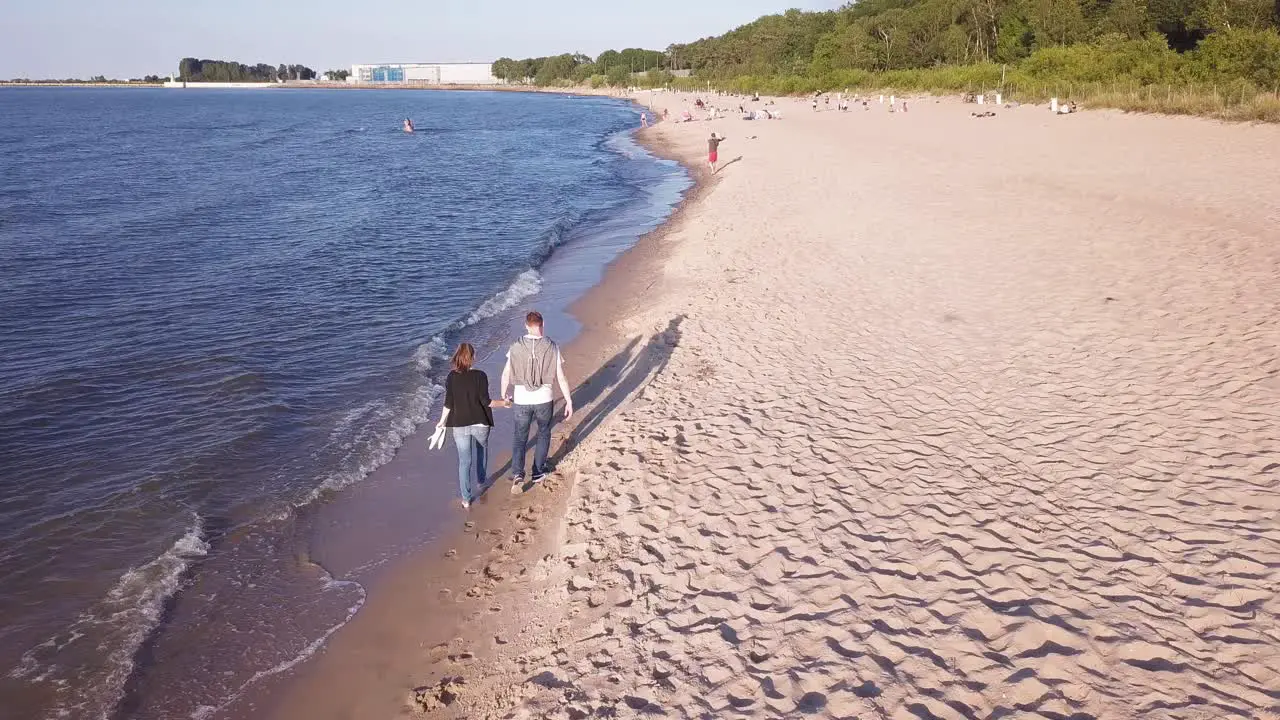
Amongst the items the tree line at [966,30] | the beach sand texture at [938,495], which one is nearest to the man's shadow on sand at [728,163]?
the beach sand texture at [938,495]

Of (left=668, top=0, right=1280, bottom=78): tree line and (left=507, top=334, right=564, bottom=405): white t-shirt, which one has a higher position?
(left=668, top=0, right=1280, bottom=78): tree line

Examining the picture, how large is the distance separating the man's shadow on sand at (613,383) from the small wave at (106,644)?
319 centimetres

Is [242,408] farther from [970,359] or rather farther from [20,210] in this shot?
[20,210]

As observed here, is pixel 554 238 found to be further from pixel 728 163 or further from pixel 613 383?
pixel 728 163

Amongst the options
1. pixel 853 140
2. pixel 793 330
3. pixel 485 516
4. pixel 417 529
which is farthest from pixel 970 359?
pixel 853 140

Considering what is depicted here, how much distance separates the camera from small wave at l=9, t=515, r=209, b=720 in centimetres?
557

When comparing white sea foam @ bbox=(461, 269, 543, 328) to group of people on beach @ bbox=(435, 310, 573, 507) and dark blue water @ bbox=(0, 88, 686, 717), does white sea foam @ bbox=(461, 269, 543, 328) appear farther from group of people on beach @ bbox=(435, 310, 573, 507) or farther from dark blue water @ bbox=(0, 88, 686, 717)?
group of people on beach @ bbox=(435, 310, 573, 507)

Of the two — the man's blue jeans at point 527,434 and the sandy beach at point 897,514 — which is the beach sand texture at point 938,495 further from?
the man's blue jeans at point 527,434

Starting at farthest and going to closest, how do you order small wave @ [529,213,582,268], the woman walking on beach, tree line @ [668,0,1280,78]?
tree line @ [668,0,1280,78]
small wave @ [529,213,582,268]
the woman walking on beach

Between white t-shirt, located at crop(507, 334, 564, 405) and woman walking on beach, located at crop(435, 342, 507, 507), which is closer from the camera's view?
woman walking on beach, located at crop(435, 342, 507, 507)

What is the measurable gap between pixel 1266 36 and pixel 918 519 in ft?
108

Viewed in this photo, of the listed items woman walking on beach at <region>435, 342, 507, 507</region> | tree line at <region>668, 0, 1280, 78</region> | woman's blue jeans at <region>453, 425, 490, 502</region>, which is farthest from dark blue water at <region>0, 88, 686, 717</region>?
tree line at <region>668, 0, 1280, 78</region>

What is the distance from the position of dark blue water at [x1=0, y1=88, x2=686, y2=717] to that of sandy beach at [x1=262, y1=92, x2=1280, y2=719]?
1.53m

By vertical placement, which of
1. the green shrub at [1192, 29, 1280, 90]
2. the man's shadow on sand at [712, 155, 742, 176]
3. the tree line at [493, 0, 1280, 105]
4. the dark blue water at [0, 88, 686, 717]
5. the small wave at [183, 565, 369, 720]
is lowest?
the small wave at [183, 565, 369, 720]
